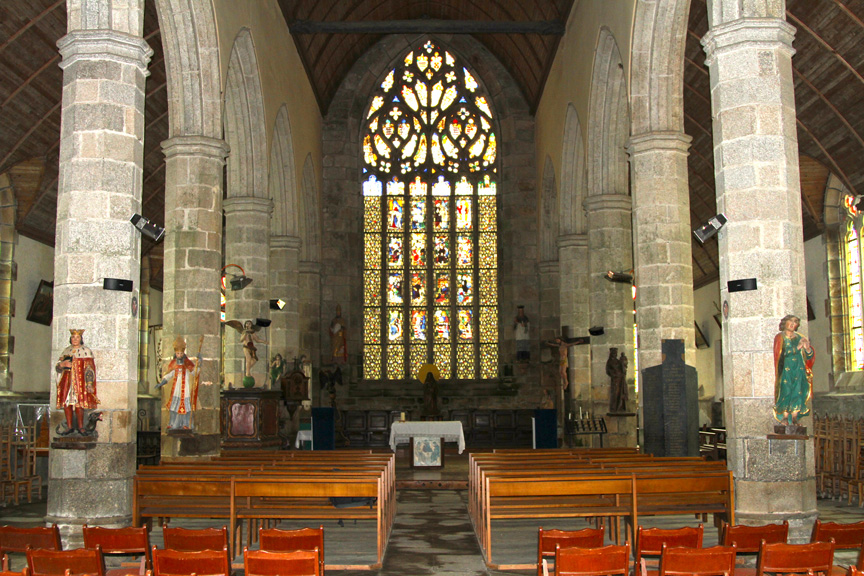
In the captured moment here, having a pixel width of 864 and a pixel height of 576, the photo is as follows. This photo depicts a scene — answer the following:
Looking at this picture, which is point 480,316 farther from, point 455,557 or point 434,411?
point 455,557


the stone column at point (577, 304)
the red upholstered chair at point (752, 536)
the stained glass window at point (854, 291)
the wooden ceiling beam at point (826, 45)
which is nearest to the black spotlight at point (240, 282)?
the stone column at point (577, 304)

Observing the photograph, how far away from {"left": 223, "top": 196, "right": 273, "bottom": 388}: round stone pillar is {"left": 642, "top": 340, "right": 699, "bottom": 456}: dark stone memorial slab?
7.01m

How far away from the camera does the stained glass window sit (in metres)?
16.1

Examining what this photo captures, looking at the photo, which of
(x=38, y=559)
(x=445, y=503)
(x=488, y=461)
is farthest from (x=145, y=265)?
(x=38, y=559)

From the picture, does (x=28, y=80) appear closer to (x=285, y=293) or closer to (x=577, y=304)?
(x=285, y=293)

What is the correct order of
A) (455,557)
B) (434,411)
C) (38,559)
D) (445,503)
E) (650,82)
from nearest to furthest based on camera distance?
(38,559) < (455,557) < (445,503) < (650,82) < (434,411)

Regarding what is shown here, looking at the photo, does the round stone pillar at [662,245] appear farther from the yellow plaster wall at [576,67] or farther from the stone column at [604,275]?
the stone column at [604,275]

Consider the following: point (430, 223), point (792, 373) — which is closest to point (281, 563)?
point (792, 373)

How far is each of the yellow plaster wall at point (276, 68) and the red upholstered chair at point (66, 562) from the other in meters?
8.86

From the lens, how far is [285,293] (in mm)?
18891

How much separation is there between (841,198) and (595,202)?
460 centimetres

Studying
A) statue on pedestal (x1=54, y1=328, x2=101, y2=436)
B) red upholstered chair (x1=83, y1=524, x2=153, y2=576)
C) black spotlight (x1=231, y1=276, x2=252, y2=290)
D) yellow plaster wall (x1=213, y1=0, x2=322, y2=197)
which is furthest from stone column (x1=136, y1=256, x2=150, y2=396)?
red upholstered chair (x1=83, y1=524, x2=153, y2=576)

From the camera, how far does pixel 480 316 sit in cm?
2338

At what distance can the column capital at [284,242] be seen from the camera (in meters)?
19.0
